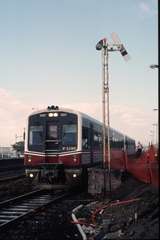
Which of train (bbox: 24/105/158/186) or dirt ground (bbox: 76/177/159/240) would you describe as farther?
train (bbox: 24/105/158/186)

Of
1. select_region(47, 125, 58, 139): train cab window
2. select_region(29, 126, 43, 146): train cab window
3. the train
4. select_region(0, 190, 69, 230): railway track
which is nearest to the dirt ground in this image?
select_region(0, 190, 69, 230): railway track

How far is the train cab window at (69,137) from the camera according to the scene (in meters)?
22.3

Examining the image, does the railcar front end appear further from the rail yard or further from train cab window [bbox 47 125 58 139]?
the rail yard

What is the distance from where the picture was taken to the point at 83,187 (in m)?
23.3

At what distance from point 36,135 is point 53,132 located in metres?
0.77

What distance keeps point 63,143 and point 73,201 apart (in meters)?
3.92

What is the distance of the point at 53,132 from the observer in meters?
22.8

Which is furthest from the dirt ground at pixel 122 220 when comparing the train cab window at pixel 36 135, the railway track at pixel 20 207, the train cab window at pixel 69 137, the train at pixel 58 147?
the train cab window at pixel 36 135

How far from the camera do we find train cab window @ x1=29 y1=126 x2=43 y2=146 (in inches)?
896

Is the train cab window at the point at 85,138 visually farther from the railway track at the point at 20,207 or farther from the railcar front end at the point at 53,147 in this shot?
the railway track at the point at 20,207

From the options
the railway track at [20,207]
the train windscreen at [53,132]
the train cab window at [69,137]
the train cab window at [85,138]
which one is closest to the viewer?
the railway track at [20,207]

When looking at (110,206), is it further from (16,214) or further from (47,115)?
(47,115)

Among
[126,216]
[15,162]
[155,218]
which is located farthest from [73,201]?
[15,162]

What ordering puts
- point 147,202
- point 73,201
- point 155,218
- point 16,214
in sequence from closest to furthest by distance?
point 155,218, point 147,202, point 16,214, point 73,201
